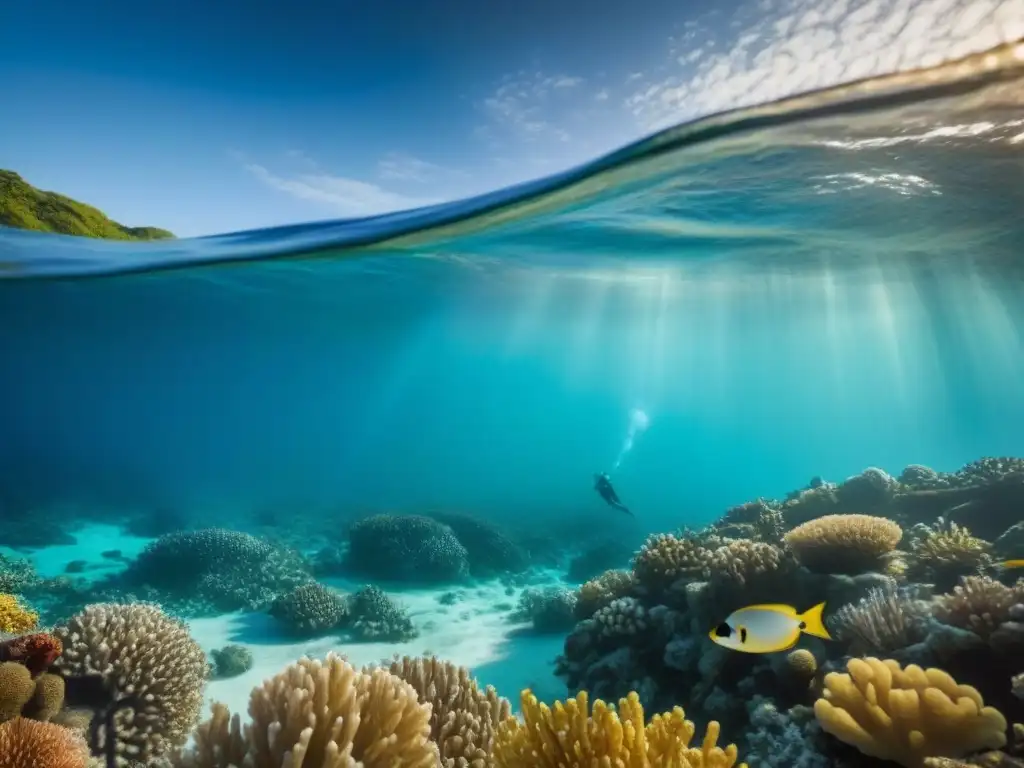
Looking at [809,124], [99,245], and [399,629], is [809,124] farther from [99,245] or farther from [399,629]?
[99,245]

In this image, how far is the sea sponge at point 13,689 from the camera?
4.02 meters

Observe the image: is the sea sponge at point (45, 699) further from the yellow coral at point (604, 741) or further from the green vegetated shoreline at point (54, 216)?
the green vegetated shoreline at point (54, 216)

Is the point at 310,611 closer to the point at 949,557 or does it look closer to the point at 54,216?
the point at 949,557


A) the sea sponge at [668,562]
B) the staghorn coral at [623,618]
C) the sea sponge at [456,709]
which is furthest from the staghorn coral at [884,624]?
the sea sponge at [456,709]


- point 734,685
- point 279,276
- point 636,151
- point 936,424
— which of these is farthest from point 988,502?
point 936,424

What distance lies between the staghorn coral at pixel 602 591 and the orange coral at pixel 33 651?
644 centimetres

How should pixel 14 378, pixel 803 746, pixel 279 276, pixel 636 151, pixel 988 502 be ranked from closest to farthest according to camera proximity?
pixel 803 746 < pixel 988 502 < pixel 636 151 < pixel 279 276 < pixel 14 378

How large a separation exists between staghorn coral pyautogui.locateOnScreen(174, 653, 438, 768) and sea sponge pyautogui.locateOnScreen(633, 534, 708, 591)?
5.37 metres

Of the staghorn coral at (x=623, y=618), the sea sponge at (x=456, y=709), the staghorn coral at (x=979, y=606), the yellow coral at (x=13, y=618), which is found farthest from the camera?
the staghorn coral at (x=623, y=618)

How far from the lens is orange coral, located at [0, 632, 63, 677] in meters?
4.46

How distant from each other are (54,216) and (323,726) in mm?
16566

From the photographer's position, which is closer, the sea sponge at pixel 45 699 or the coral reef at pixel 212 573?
Result: the sea sponge at pixel 45 699

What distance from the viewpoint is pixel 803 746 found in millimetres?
4238

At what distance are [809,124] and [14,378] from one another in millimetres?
110608
